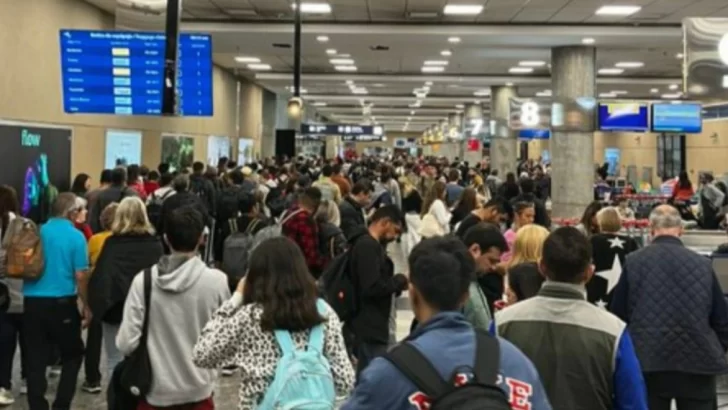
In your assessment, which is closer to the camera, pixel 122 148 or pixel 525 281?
pixel 525 281

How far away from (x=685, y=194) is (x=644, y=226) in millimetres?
8609

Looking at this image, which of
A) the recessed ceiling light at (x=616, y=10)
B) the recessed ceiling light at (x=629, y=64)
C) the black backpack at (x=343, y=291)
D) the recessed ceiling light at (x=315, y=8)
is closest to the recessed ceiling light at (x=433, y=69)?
the recessed ceiling light at (x=629, y=64)

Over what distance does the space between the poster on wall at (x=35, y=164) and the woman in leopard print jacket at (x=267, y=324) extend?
7.13 meters

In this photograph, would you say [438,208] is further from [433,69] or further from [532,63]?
[433,69]

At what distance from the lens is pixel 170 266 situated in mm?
3705

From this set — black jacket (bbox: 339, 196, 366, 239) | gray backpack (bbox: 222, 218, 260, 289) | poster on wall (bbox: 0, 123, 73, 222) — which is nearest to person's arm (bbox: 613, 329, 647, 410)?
gray backpack (bbox: 222, 218, 260, 289)

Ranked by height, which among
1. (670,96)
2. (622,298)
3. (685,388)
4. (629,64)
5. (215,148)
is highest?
(670,96)

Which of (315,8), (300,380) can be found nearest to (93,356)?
(300,380)

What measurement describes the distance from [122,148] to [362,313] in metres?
10.4

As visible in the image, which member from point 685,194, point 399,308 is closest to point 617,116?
point 685,194

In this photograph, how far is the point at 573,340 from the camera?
2795 millimetres

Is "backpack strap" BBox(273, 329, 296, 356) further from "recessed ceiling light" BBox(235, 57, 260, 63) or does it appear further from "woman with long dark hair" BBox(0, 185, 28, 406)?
"recessed ceiling light" BBox(235, 57, 260, 63)

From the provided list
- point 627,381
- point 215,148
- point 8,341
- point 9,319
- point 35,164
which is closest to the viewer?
point 627,381

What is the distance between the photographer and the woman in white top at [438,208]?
993 centimetres
